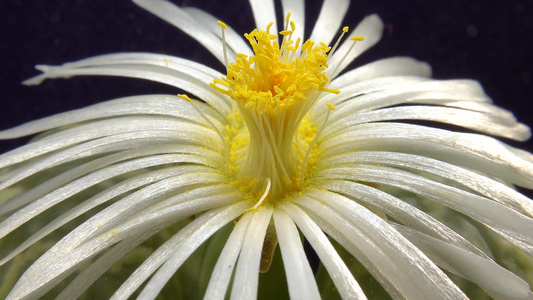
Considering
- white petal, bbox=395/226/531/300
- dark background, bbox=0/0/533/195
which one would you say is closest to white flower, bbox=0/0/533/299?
white petal, bbox=395/226/531/300

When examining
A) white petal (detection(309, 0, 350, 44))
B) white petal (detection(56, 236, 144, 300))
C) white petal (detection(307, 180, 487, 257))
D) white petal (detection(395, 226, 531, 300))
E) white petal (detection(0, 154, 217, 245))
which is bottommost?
white petal (detection(395, 226, 531, 300))

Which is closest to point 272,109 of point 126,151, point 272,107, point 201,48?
point 272,107

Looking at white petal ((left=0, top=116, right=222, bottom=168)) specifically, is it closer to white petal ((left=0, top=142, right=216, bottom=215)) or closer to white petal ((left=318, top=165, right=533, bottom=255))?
white petal ((left=0, top=142, right=216, bottom=215))

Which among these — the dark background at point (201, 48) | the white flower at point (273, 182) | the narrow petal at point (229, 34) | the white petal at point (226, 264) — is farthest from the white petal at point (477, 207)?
the dark background at point (201, 48)

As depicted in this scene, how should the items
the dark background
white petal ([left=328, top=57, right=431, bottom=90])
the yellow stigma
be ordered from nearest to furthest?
the yellow stigma
white petal ([left=328, top=57, right=431, bottom=90])
the dark background

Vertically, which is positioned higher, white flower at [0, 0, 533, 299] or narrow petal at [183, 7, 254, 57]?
narrow petal at [183, 7, 254, 57]

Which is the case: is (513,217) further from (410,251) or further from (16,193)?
(16,193)

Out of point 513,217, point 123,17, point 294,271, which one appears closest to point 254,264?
point 294,271

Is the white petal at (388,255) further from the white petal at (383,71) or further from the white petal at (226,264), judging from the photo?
the white petal at (383,71)
